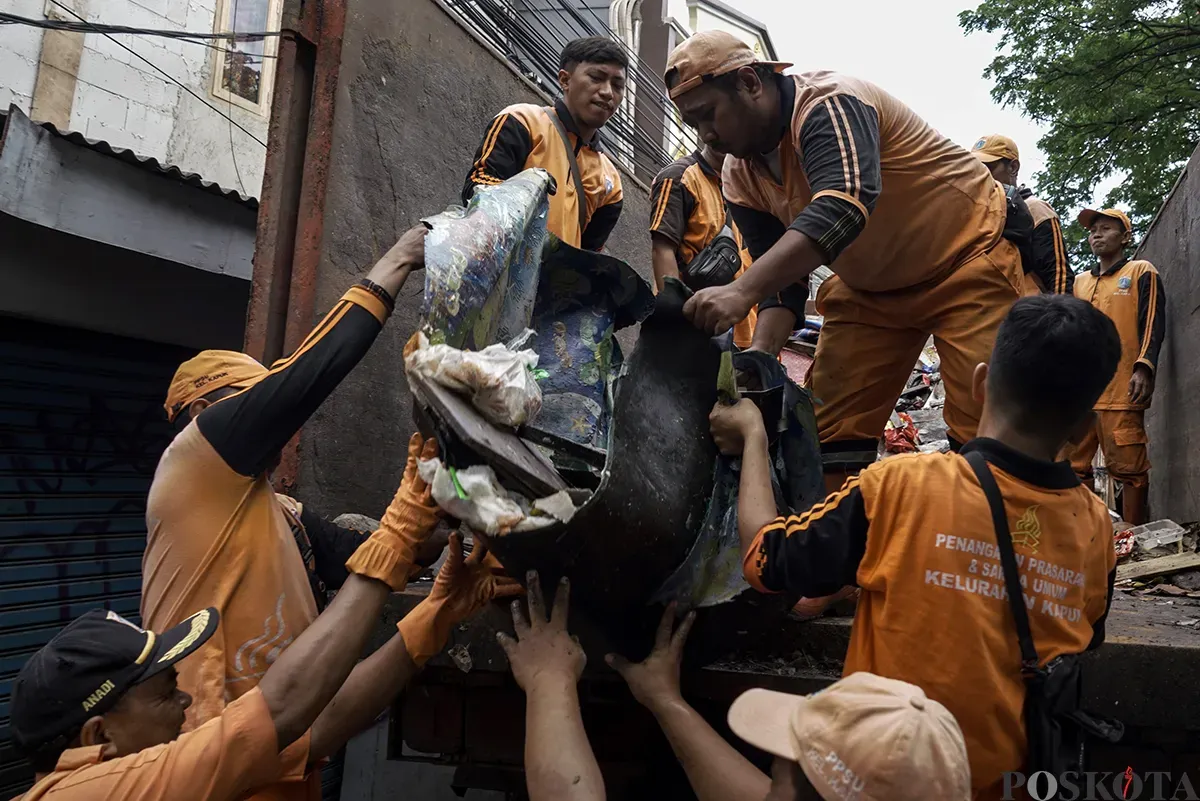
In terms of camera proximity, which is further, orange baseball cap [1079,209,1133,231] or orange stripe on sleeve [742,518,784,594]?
orange baseball cap [1079,209,1133,231]

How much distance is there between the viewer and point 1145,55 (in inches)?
411

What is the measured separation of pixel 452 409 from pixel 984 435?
975 mm

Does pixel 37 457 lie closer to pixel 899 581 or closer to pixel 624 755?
pixel 624 755

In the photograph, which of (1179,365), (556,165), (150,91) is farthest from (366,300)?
(150,91)

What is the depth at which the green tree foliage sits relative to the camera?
10383 mm

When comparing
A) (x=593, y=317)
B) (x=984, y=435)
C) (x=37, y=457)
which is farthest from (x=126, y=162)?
(x=984, y=435)

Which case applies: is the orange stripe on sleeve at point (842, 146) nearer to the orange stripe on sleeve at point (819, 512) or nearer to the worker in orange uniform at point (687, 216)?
the orange stripe on sleeve at point (819, 512)

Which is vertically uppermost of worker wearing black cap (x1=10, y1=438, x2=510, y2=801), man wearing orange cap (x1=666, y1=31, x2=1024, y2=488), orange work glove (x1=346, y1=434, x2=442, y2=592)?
man wearing orange cap (x1=666, y1=31, x2=1024, y2=488)

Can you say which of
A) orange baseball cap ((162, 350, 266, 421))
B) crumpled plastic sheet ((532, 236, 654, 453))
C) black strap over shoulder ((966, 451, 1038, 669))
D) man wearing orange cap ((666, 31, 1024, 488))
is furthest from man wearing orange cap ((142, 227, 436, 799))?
black strap over shoulder ((966, 451, 1038, 669))

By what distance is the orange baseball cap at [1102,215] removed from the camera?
222 inches

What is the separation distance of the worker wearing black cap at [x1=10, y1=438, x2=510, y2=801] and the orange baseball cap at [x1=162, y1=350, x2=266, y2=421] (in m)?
0.57

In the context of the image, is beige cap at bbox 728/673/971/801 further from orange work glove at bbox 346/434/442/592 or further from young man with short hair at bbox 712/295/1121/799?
orange work glove at bbox 346/434/442/592

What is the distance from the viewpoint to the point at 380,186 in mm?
3518

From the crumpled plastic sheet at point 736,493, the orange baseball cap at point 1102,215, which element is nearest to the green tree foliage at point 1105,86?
the orange baseball cap at point 1102,215
